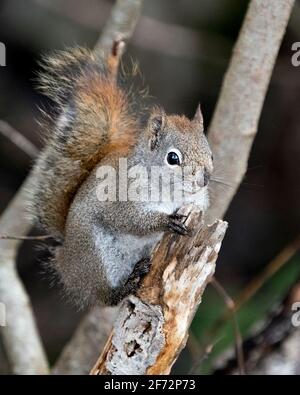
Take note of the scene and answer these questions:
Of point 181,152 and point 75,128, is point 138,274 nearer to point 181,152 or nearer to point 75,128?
point 181,152

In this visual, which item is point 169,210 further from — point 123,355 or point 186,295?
point 123,355

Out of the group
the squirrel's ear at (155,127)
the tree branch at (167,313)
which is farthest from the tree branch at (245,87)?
the tree branch at (167,313)

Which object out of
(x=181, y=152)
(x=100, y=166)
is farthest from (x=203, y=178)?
(x=100, y=166)

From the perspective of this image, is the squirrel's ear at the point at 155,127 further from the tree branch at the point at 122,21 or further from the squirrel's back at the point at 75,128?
the tree branch at the point at 122,21

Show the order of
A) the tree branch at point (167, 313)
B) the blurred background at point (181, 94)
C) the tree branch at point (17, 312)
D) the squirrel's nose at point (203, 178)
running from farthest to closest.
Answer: the blurred background at point (181, 94)
the tree branch at point (17, 312)
the squirrel's nose at point (203, 178)
the tree branch at point (167, 313)

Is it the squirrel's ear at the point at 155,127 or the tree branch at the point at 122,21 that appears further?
the tree branch at the point at 122,21
